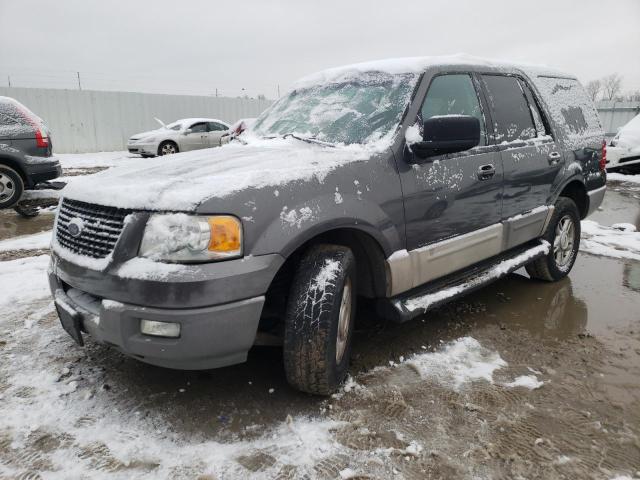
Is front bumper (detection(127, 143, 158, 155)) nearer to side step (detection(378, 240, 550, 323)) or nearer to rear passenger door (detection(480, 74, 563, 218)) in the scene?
rear passenger door (detection(480, 74, 563, 218))

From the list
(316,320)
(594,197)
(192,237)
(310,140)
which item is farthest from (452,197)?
(594,197)

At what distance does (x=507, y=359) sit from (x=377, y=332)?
854 mm

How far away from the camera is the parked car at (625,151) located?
423 inches

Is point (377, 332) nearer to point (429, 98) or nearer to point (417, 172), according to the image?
point (417, 172)

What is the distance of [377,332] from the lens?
3.26 metres

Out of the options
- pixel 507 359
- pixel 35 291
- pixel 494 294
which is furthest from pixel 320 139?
pixel 35 291

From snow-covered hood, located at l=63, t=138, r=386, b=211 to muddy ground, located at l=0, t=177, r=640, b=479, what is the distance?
105 cm

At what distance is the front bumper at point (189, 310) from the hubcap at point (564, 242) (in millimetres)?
3141

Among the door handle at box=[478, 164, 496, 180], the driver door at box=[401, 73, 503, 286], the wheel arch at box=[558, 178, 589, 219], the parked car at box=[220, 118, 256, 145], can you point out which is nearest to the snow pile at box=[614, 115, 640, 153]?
the wheel arch at box=[558, 178, 589, 219]

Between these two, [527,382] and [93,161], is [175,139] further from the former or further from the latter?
[527,382]

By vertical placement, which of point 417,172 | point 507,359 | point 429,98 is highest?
point 429,98

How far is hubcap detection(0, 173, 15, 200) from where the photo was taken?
7.16 m

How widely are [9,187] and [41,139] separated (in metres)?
0.89

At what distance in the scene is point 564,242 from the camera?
14.2 feet
